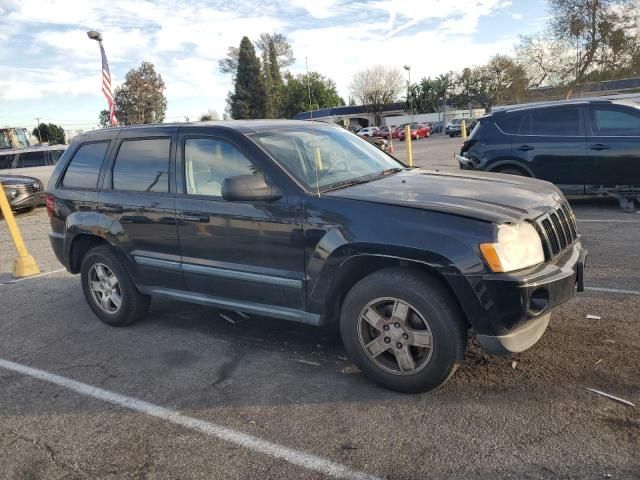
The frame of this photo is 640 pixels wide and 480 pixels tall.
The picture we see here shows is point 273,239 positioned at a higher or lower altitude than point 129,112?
lower

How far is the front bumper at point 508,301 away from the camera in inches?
118

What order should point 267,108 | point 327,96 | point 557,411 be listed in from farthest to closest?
point 327,96
point 267,108
point 557,411

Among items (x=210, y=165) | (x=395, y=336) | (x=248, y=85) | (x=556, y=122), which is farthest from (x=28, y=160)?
(x=248, y=85)

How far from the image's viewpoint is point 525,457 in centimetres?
271

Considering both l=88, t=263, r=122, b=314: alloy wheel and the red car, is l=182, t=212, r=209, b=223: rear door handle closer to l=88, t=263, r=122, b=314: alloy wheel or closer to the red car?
l=88, t=263, r=122, b=314: alloy wheel

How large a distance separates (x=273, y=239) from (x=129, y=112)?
56.2 metres

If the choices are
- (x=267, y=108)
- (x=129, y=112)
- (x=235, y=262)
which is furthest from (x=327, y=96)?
(x=235, y=262)

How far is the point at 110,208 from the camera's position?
4805 mm

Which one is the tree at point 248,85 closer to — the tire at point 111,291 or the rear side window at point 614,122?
the rear side window at point 614,122

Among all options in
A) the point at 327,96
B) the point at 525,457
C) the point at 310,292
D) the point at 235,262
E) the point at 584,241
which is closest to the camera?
the point at 525,457

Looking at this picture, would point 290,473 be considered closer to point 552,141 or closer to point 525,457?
point 525,457

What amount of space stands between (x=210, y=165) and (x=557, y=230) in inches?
103

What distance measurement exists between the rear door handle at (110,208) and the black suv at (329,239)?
0.02m

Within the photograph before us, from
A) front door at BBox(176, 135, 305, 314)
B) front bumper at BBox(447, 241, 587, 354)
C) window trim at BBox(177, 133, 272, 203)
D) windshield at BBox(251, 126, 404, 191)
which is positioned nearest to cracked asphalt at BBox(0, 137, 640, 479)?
front bumper at BBox(447, 241, 587, 354)
